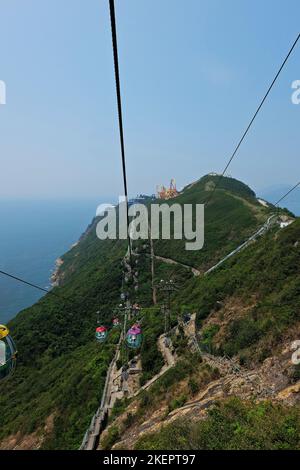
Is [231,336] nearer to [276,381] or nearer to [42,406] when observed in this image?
[276,381]

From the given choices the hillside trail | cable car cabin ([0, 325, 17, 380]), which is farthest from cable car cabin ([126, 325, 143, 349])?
cable car cabin ([0, 325, 17, 380])

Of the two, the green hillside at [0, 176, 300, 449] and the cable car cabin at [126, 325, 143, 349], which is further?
the cable car cabin at [126, 325, 143, 349]

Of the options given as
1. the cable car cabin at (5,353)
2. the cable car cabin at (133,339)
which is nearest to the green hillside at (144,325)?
the cable car cabin at (133,339)

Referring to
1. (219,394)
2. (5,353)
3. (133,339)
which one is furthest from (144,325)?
(5,353)

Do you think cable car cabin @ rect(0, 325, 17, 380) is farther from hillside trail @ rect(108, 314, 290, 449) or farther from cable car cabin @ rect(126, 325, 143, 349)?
cable car cabin @ rect(126, 325, 143, 349)

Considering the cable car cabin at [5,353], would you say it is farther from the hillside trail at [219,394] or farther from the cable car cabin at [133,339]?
the cable car cabin at [133,339]
